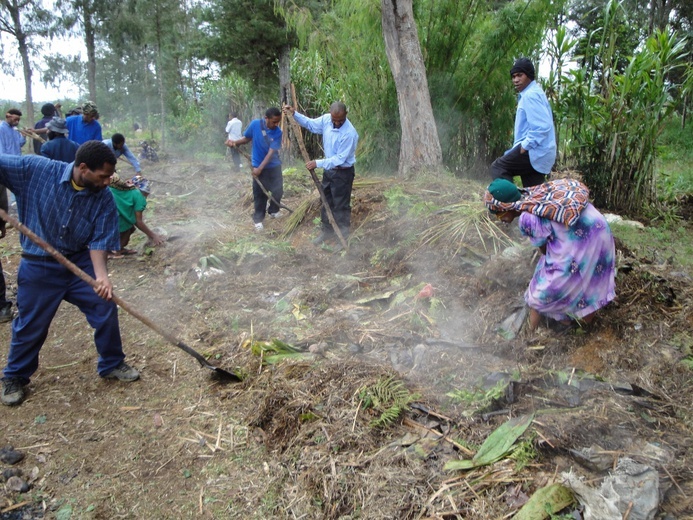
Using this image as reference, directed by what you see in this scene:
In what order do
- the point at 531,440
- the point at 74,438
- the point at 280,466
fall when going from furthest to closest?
the point at 74,438
the point at 280,466
the point at 531,440

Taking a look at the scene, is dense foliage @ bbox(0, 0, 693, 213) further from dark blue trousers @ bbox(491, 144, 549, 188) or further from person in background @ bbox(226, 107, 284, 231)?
dark blue trousers @ bbox(491, 144, 549, 188)

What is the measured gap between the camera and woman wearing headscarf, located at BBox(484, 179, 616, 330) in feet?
10.2

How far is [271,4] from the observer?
33.9ft

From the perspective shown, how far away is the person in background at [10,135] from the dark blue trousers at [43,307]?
171 inches

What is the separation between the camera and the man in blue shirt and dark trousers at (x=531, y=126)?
4.24 m

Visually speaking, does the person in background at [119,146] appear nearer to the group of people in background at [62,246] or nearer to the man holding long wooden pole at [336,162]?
the man holding long wooden pole at [336,162]

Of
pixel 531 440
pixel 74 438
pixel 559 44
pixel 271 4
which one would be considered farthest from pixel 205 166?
pixel 531 440

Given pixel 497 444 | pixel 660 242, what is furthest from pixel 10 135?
pixel 660 242

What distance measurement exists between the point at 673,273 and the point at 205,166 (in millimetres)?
11244

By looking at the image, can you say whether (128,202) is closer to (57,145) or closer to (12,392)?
(57,145)

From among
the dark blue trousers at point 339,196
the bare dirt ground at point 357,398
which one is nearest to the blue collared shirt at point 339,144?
the dark blue trousers at point 339,196

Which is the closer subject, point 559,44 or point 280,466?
point 280,466

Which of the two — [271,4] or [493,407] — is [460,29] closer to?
[271,4]

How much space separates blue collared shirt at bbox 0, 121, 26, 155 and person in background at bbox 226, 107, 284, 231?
2811 mm
